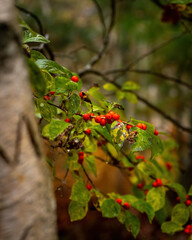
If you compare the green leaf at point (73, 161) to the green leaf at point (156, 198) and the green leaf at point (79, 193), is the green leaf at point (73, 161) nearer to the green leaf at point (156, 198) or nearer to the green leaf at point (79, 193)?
the green leaf at point (79, 193)

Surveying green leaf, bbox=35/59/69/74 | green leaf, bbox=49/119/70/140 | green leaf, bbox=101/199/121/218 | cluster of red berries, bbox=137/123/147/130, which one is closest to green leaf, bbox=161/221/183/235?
green leaf, bbox=101/199/121/218

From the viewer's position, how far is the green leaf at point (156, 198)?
1.04 m

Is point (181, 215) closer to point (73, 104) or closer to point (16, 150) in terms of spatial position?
point (73, 104)

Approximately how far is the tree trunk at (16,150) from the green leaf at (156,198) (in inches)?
29.4

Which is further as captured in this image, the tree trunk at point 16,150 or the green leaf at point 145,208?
the green leaf at point 145,208

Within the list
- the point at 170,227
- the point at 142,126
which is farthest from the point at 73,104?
the point at 170,227

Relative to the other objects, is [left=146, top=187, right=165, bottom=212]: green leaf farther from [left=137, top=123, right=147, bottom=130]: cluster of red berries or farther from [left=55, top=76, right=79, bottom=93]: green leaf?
[left=55, top=76, right=79, bottom=93]: green leaf

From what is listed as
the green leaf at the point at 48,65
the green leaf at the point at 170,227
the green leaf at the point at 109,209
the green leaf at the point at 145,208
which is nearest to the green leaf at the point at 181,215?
the green leaf at the point at 170,227

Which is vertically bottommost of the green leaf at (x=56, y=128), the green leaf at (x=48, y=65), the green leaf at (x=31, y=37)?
the green leaf at (x=56, y=128)

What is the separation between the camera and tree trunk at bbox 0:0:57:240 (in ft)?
1.27

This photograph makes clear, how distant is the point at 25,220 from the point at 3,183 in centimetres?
9

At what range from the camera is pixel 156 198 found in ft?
3.49

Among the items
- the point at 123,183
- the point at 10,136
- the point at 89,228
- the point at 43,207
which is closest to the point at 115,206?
the point at 43,207

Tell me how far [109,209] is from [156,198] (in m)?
0.30
